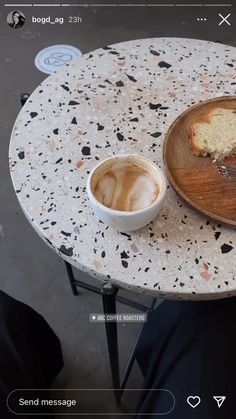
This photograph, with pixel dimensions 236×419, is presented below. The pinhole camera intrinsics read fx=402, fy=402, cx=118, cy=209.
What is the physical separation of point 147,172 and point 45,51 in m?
1.22

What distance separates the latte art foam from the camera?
1.69 ft

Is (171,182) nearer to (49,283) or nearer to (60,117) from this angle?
(60,117)

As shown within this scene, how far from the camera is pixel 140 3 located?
154 centimetres

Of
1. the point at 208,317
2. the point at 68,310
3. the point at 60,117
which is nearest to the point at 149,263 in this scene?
the point at 208,317

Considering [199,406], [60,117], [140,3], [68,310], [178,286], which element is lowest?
[68,310]

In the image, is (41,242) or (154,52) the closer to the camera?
(154,52)

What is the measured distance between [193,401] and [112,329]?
0.16 metres

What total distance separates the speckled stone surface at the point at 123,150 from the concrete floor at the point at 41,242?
436 millimetres

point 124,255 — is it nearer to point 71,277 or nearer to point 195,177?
point 195,177

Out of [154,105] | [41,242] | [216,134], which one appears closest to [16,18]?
[41,242]

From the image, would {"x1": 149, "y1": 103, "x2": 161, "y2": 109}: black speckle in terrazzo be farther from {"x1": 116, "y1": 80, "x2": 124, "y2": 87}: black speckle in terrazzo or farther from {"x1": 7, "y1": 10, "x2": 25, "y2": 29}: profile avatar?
{"x1": 7, "y1": 10, "x2": 25, "y2": 29}: profile avatar

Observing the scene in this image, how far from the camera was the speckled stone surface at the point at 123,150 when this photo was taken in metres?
0.50

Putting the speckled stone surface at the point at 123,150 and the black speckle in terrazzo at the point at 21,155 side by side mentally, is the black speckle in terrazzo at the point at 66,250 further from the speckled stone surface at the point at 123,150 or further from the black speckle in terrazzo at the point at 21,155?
the black speckle in terrazzo at the point at 21,155

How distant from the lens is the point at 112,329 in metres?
0.63
